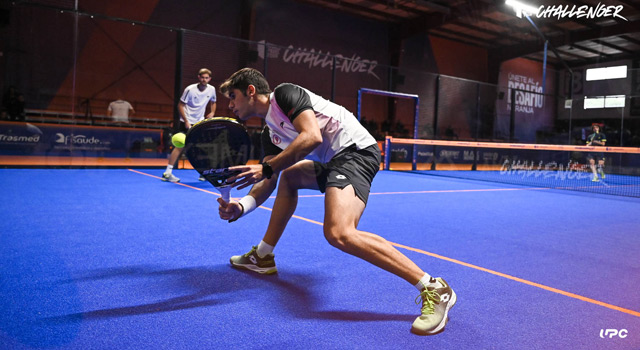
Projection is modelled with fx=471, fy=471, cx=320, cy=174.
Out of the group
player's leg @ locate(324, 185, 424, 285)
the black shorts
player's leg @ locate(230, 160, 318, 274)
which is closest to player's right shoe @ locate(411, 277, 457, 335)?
player's leg @ locate(324, 185, 424, 285)

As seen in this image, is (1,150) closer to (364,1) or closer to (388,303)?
(388,303)

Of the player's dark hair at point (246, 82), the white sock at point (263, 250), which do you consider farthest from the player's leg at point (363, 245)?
the player's dark hair at point (246, 82)

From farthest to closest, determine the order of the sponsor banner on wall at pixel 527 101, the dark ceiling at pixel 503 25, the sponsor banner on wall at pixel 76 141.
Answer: the sponsor banner on wall at pixel 527 101 < the dark ceiling at pixel 503 25 < the sponsor banner on wall at pixel 76 141

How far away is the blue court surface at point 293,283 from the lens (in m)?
2.07

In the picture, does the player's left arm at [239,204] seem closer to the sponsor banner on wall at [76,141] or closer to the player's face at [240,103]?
the player's face at [240,103]

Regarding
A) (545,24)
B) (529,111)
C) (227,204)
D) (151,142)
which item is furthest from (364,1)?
(227,204)

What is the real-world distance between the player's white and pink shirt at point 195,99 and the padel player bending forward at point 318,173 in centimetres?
552

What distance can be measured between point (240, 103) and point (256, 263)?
1.04 meters

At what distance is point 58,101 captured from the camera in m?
14.9

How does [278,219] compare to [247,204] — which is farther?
[278,219]

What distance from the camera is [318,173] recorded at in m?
2.92

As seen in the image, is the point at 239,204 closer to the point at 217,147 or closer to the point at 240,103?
the point at 217,147

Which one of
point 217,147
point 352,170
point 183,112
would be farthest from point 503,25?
point 217,147

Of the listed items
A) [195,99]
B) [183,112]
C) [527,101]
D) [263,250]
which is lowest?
[263,250]
